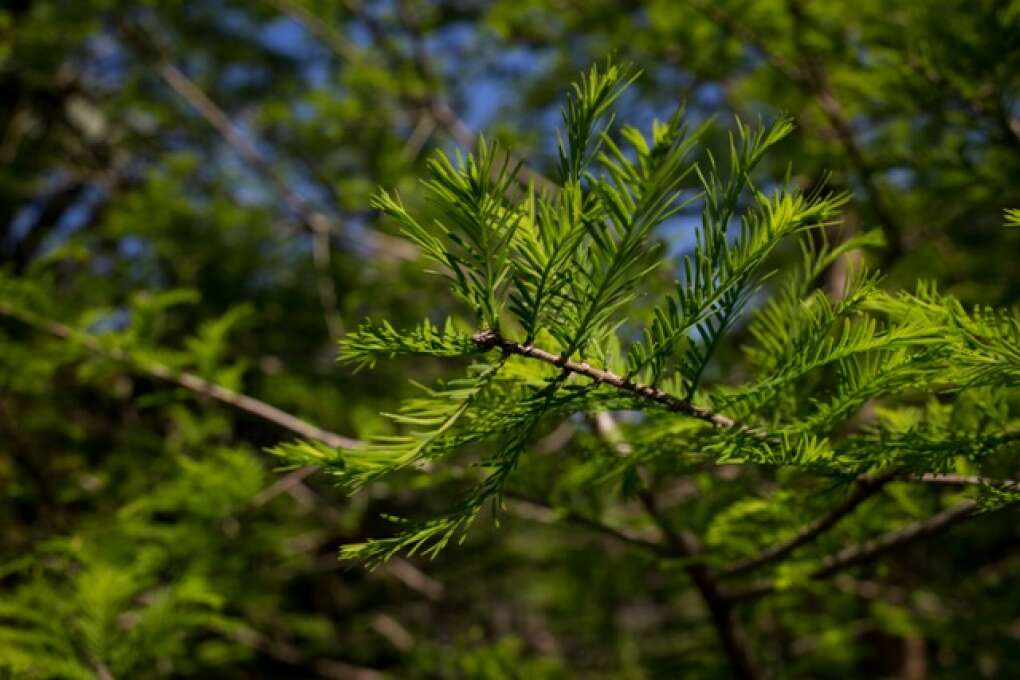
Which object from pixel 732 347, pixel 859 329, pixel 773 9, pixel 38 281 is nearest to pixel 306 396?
pixel 38 281

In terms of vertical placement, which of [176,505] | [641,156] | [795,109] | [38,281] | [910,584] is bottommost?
[176,505]

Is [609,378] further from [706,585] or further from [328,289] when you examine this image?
[328,289]

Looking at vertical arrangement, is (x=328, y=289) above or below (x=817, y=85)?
below

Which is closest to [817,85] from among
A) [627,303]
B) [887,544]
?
[887,544]

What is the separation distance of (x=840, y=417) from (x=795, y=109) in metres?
1.77

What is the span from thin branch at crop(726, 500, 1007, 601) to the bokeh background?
236 mm

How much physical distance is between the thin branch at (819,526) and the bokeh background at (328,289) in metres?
0.16

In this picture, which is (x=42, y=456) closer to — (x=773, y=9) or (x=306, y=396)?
(x=306, y=396)

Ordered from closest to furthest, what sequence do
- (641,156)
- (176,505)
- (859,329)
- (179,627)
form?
(641,156), (859,329), (179,627), (176,505)

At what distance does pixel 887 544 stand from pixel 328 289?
2020 mm

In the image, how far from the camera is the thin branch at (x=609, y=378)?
63 cm

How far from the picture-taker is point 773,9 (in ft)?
5.74

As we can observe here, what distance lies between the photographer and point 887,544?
1.06 m

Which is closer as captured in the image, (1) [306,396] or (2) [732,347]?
(1) [306,396]
